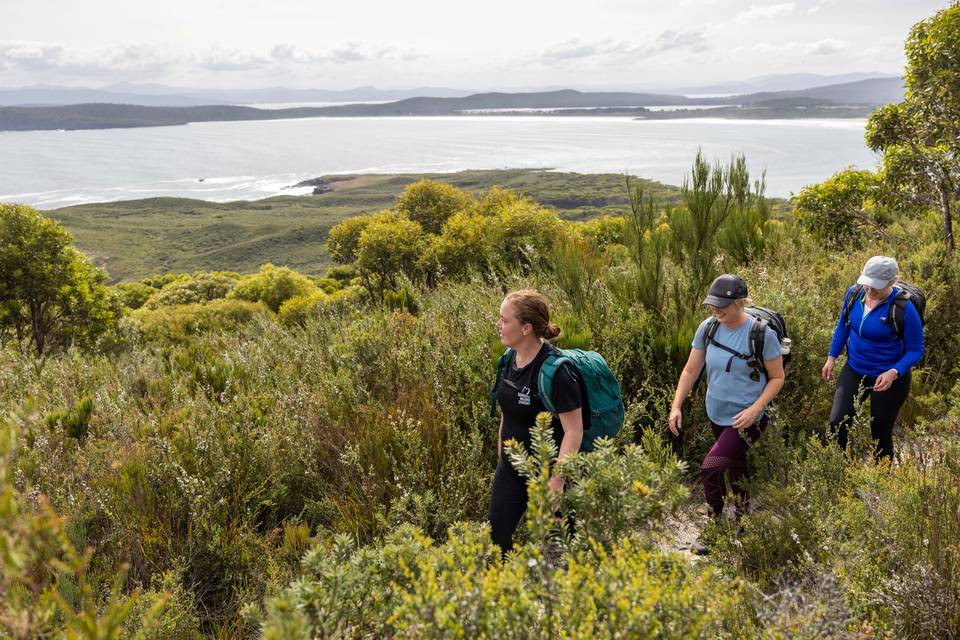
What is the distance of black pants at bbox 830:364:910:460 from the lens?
3.89m

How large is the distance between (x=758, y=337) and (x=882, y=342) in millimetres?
1238

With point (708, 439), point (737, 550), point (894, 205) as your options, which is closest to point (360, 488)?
point (737, 550)

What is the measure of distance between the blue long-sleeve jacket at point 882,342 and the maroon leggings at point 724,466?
45.3 inches

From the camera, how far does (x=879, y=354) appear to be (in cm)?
396

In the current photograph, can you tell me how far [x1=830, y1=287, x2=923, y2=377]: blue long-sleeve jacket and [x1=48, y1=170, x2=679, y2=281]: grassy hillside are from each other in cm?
6711

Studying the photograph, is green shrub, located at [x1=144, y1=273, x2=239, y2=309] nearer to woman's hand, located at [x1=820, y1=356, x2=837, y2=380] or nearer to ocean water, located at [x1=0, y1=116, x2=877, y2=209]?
woman's hand, located at [x1=820, y1=356, x2=837, y2=380]

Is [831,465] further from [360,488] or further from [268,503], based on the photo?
[268,503]

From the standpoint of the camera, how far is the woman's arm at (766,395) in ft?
11.0

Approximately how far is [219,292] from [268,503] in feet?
92.4

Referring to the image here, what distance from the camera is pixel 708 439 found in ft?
13.6

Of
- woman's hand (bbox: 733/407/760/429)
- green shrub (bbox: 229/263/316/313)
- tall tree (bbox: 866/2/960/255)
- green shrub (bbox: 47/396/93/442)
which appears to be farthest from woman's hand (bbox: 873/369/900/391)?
green shrub (bbox: 229/263/316/313)

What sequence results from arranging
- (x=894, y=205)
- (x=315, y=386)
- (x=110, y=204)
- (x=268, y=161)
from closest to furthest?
(x=315, y=386) → (x=894, y=205) → (x=110, y=204) → (x=268, y=161)

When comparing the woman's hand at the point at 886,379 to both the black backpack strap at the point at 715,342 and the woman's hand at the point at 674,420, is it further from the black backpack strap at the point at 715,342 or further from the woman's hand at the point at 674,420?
the woman's hand at the point at 674,420

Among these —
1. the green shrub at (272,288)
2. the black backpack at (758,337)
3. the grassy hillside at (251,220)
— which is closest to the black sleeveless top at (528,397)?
the black backpack at (758,337)
